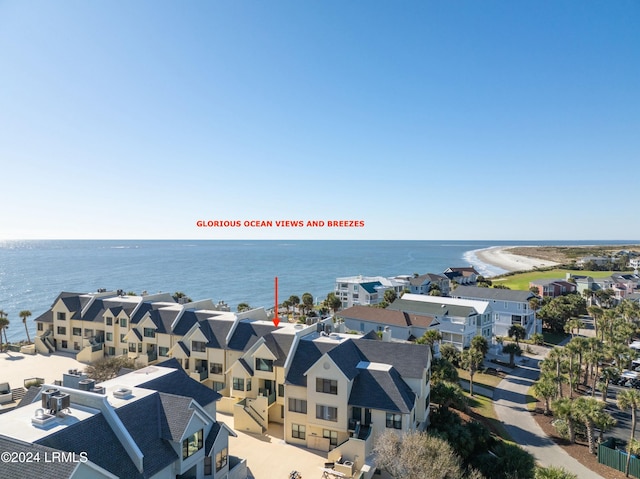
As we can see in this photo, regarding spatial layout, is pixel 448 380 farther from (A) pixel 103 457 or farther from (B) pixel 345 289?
(B) pixel 345 289

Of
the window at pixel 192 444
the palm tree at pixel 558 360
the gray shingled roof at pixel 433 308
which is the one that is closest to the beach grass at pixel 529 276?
the gray shingled roof at pixel 433 308

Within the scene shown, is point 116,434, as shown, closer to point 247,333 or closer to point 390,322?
point 247,333

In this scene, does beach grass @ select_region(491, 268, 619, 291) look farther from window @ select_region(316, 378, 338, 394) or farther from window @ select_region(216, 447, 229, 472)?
window @ select_region(216, 447, 229, 472)

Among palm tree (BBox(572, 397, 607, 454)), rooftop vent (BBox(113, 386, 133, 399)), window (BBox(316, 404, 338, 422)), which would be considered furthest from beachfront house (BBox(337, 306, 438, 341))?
rooftop vent (BBox(113, 386, 133, 399))

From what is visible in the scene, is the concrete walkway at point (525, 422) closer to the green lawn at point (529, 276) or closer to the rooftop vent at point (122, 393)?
the rooftop vent at point (122, 393)

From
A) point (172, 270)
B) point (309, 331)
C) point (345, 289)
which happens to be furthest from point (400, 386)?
point (172, 270)
